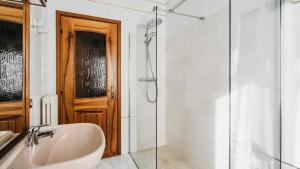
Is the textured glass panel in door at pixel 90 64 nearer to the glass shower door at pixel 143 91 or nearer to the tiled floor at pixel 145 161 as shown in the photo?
the glass shower door at pixel 143 91

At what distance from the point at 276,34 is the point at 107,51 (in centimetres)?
193

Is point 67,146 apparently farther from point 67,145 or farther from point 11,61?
point 11,61

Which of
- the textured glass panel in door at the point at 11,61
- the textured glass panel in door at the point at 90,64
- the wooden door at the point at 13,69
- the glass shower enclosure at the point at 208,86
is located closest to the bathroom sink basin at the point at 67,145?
the wooden door at the point at 13,69

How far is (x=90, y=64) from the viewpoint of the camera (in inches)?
88.2

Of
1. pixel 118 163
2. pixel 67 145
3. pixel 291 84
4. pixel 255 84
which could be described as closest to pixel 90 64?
pixel 67 145

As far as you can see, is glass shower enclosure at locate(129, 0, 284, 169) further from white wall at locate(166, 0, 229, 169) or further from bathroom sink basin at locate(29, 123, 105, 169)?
bathroom sink basin at locate(29, 123, 105, 169)

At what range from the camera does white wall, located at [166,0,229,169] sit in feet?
5.44

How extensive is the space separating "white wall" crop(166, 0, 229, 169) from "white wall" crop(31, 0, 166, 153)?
600 millimetres

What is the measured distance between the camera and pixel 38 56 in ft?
6.05

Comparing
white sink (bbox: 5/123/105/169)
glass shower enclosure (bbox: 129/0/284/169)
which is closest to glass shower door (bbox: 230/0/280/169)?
glass shower enclosure (bbox: 129/0/284/169)

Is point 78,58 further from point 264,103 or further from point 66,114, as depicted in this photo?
point 264,103

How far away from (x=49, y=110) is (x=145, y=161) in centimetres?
130

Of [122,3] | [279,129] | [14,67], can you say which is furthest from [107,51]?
[279,129]

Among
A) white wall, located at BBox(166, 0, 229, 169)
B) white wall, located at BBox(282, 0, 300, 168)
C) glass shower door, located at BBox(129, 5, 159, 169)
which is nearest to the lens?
white wall, located at BBox(282, 0, 300, 168)
